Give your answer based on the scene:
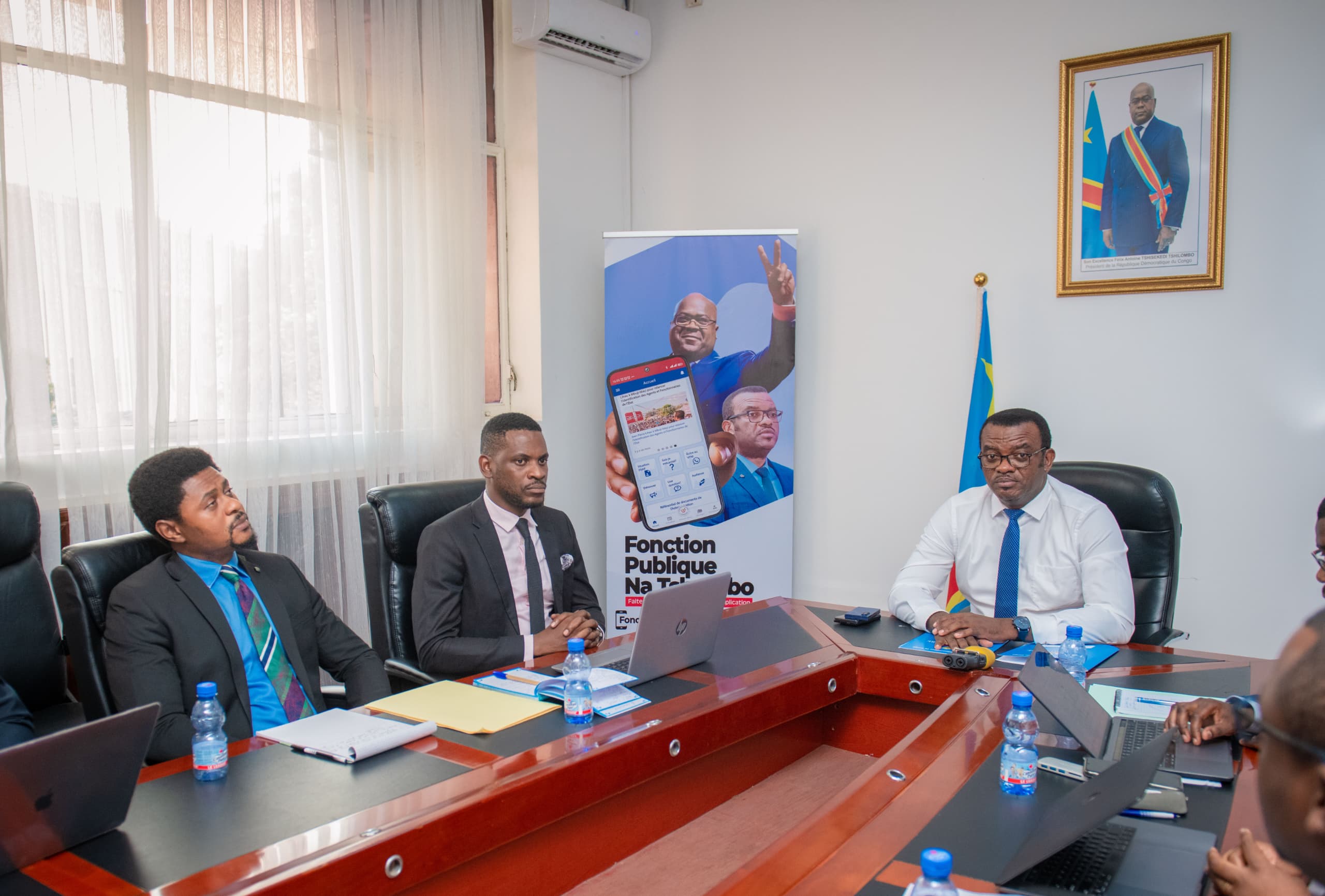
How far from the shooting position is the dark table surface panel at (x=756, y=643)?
2256mm

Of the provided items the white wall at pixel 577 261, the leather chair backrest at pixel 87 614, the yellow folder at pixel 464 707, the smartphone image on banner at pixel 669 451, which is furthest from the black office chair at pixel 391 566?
the white wall at pixel 577 261

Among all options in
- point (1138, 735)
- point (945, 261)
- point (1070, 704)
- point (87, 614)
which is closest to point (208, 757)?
point (87, 614)

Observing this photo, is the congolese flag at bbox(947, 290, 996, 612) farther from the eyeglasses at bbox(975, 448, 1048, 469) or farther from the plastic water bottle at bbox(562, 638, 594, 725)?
the plastic water bottle at bbox(562, 638, 594, 725)

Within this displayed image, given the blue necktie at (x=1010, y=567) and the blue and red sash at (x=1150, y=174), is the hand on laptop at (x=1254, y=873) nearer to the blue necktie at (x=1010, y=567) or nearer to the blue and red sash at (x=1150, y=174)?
the blue necktie at (x=1010, y=567)

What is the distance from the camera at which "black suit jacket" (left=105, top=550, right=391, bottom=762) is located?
1.85 meters

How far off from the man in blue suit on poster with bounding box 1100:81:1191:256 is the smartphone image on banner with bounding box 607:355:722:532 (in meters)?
1.76

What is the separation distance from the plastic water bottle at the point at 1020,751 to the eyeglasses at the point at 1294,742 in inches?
33.1

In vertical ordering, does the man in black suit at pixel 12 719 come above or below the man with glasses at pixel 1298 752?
below

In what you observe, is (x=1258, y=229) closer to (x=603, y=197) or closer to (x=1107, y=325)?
(x=1107, y=325)

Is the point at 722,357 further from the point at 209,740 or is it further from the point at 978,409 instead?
the point at 209,740

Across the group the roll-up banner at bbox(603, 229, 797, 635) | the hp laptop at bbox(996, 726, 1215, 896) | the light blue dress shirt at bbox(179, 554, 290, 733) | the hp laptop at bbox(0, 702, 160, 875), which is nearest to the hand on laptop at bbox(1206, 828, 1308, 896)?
the hp laptop at bbox(996, 726, 1215, 896)

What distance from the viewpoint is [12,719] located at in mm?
1837

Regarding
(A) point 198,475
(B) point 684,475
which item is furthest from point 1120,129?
(A) point 198,475

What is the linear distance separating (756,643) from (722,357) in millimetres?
1884
